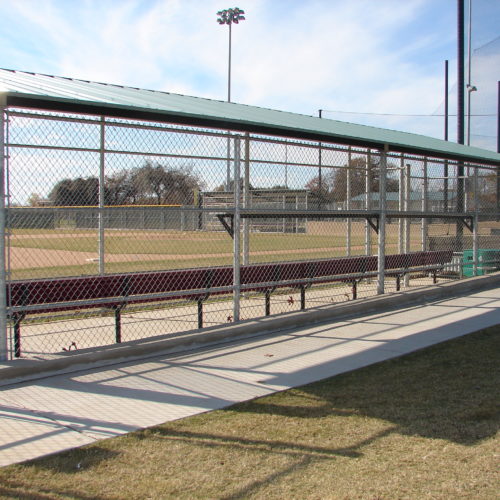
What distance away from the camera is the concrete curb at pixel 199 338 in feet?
18.1

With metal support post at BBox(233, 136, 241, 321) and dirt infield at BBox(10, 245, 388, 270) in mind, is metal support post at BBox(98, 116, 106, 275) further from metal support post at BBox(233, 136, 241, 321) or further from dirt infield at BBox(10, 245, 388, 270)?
dirt infield at BBox(10, 245, 388, 270)

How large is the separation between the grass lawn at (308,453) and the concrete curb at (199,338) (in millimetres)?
1830

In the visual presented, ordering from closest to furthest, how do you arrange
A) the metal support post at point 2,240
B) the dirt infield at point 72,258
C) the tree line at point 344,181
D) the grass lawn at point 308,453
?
the grass lawn at point 308,453, the metal support post at point 2,240, the tree line at point 344,181, the dirt infield at point 72,258

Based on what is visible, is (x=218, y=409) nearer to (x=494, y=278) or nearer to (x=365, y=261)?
(x=365, y=261)

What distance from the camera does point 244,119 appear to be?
6.89 metres

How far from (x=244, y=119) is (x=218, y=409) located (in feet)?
11.9

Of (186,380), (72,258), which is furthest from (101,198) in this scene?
(72,258)

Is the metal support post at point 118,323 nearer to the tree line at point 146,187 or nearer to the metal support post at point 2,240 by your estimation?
the metal support post at point 2,240

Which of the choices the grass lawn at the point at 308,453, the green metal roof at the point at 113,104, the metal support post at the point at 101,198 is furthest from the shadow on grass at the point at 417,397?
the metal support post at the point at 101,198

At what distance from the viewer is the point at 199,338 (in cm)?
684

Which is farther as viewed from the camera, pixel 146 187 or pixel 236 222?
pixel 146 187

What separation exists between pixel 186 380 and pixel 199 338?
1328mm

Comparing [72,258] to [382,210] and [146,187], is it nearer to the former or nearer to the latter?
[146,187]

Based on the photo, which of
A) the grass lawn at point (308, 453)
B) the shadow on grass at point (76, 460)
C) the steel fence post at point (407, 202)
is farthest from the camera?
the steel fence post at point (407, 202)
